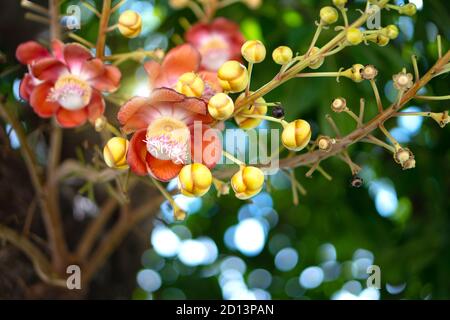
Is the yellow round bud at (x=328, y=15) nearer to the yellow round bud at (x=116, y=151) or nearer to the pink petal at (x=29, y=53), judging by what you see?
the yellow round bud at (x=116, y=151)

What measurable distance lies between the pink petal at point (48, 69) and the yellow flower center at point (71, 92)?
0.04ft

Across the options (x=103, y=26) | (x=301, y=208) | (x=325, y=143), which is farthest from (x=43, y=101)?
(x=301, y=208)

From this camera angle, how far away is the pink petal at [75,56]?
73 centimetres

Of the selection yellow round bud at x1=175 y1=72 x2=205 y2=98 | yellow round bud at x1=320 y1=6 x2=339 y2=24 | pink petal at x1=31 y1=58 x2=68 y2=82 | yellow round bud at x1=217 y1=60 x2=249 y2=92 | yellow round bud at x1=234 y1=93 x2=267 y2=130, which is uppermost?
pink petal at x1=31 y1=58 x2=68 y2=82

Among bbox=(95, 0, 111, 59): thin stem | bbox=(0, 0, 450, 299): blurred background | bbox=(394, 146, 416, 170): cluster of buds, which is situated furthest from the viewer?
bbox=(0, 0, 450, 299): blurred background

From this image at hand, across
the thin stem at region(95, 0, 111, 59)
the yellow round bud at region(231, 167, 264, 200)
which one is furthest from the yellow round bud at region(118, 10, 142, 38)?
the yellow round bud at region(231, 167, 264, 200)

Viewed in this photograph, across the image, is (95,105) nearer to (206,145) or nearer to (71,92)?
(71,92)

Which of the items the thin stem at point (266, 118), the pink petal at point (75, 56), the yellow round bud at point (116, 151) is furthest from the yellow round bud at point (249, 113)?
the pink petal at point (75, 56)

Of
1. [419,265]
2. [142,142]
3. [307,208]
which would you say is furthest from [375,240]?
[142,142]

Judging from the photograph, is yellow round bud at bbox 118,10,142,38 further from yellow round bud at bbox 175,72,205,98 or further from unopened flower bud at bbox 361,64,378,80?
unopened flower bud at bbox 361,64,378,80

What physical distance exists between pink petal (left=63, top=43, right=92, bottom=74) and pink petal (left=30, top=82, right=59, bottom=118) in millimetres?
43

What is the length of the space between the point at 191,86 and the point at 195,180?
0.10 m

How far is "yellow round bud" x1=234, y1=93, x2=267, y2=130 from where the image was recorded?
593 mm
